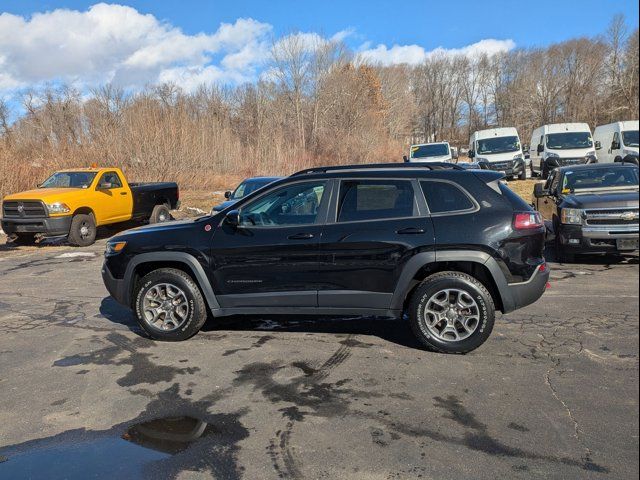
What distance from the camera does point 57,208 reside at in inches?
499

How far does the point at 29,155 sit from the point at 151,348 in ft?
72.2

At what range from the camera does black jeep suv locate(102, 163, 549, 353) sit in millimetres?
4887

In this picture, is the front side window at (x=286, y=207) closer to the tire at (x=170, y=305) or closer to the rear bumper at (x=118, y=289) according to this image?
the tire at (x=170, y=305)

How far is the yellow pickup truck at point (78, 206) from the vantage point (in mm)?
12641

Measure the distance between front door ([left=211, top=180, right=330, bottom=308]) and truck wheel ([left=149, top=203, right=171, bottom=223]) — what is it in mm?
10858

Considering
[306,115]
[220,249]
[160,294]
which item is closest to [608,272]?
[220,249]

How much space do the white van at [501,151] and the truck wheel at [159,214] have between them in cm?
1312

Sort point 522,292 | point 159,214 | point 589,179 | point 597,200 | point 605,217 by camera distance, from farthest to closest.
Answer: point 159,214 < point 589,179 < point 597,200 < point 605,217 < point 522,292

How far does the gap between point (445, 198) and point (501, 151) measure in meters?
19.9

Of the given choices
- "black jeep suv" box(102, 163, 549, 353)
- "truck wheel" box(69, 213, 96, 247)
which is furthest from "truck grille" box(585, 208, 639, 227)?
"truck wheel" box(69, 213, 96, 247)

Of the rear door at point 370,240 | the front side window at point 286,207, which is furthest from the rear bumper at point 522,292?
the front side window at point 286,207

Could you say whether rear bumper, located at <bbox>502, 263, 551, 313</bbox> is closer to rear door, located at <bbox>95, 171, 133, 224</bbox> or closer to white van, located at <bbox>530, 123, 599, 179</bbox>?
rear door, located at <bbox>95, 171, 133, 224</bbox>

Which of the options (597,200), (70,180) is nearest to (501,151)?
(597,200)

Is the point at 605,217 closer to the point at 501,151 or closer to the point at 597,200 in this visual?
the point at 597,200
